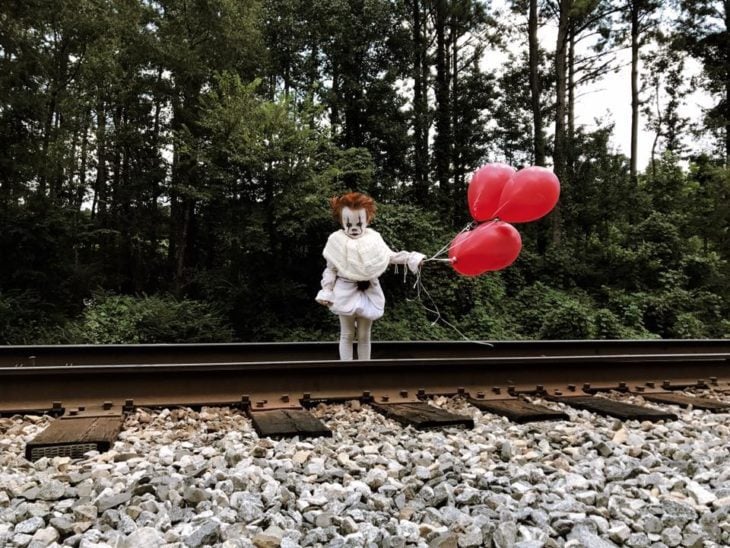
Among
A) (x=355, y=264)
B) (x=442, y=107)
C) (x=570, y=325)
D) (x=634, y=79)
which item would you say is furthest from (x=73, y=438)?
(x=634, y=79)

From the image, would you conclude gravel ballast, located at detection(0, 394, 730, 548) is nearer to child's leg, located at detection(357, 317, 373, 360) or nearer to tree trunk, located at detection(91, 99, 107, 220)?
child's leg, located at detection(357, 317, 373, 360)

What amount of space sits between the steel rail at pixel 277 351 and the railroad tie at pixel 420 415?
232 cm

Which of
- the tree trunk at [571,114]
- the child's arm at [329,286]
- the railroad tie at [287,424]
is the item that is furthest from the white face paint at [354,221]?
the tree trunk at [571,114]

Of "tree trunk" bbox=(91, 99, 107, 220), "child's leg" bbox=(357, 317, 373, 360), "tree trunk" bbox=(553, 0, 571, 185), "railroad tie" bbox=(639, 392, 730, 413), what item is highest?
"tree trunk" bbox=(553, 0, 571, 185)

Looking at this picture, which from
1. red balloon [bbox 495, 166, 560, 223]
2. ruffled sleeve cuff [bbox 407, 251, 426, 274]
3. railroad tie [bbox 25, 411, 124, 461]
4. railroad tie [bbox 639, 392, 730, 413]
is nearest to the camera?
railroad tie [bbox 25, 411, 124, 461]

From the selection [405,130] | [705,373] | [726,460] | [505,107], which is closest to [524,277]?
[405,130]

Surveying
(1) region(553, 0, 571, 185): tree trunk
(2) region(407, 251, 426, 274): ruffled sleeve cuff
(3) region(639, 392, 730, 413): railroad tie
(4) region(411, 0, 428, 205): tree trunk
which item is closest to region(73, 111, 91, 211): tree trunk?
(4) region(411, 0, 428, 205): tree trunk

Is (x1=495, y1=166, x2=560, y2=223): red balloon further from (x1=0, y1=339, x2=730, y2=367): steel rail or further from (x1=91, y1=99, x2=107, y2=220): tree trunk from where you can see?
(x1=91, y1=99, x2=107, y2=220): tree trunk

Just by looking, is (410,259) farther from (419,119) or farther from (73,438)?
(419,119)

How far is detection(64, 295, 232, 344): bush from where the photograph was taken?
10.2 m

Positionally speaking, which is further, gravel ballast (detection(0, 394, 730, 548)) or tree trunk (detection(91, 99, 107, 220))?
tree trunk (detection(91, 99, 107, 220))

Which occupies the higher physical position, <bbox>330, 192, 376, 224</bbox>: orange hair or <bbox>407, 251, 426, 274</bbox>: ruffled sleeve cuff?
<bbox>330, 192, 376, 224</bbox>: orange hair

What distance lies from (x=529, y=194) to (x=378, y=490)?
111 inches

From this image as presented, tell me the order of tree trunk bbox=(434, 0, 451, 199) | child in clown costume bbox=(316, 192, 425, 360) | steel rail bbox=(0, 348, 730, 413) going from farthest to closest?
tree trunk bbox=(434, 0, 451, 199)
child in clown costume bbox=(316, 192, 425, 360)
steel rail bbox=(0, 348, 730, 413)
